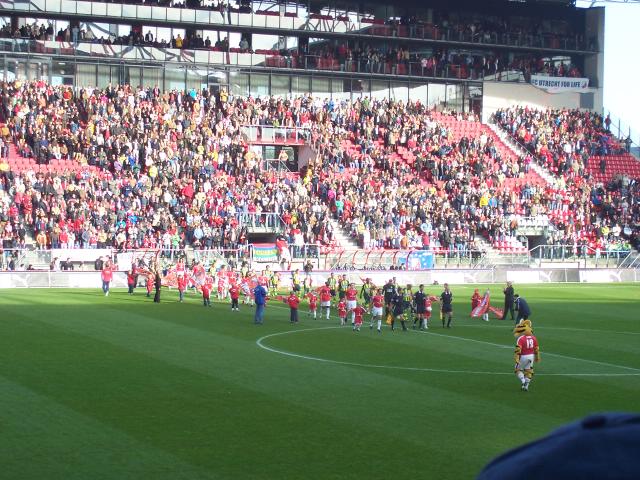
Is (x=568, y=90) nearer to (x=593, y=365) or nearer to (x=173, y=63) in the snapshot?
(x=173, y=63)

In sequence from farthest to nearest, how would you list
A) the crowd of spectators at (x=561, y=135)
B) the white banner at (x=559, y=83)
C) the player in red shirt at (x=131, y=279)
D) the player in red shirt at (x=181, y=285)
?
1. the white banner at (x=559, y=83)
2. the crowd of spectators at (x=561, y=135)
3. the player in red shirt at (x=131, y=279)
4. the player in red shirt at (x=181, y=285)

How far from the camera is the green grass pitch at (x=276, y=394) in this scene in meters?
14.6

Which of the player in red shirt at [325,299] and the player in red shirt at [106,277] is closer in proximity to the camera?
the player in red shirt at [325,299]

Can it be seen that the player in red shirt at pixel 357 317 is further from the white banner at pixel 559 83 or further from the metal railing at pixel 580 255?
the white banner at pixel 559 83

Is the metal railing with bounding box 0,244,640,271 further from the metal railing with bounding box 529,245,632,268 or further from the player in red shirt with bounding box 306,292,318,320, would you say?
the player in red shirt with bounding box 306,292,318,320

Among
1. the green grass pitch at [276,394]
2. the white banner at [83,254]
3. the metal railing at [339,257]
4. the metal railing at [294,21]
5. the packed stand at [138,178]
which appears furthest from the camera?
the metal railing at [294,21]

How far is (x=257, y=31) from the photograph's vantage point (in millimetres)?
70938

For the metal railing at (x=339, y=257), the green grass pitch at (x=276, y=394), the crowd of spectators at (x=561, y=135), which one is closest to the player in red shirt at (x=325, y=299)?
the green grass pitch at (x=276, y=394)

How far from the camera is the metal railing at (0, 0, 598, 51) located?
65.0 m

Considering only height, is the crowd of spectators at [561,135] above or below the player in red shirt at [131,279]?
above

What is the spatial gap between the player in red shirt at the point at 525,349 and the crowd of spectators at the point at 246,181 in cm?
3337

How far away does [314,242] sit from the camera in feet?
186

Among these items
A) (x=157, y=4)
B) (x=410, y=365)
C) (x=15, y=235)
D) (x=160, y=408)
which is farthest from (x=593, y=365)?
(x=157, y=4)

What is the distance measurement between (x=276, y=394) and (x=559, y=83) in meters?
63.5
